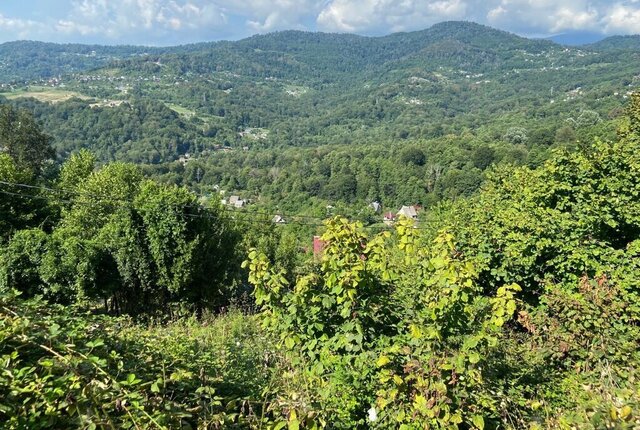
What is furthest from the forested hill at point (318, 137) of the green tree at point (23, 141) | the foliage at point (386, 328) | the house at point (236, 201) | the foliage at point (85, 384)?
the foliage at point (85, 384)

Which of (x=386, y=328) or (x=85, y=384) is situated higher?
(x=85, y=384)

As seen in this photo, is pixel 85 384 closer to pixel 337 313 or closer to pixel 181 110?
pixel 337 313

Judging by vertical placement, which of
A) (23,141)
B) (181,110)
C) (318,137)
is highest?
(23,141)

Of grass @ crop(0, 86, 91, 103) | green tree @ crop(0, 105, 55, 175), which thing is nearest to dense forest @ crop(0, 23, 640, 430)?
green tree @ crop(0, 105, 55, 175)

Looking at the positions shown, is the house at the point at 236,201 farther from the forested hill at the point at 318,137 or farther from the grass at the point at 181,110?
the grass at the point at 181,110

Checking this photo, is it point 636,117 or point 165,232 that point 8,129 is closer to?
point 165,232

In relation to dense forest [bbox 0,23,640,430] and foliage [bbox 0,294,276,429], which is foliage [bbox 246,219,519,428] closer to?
dense forest [bbox 0,23,640,430]

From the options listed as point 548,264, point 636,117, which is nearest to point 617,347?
point 548,264

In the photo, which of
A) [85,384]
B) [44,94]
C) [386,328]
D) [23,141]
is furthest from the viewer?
[44,94]

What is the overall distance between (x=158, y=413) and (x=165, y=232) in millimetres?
11840

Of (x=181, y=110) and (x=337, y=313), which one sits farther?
(x=181, y=110)

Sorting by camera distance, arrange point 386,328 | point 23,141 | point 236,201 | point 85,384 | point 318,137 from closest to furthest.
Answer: point 85,384 < point 386,328 < point 23,141 < point 236,201 < point 318,137

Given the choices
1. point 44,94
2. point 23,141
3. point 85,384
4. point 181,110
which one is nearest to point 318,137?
point 181,110

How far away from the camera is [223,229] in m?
16.4
